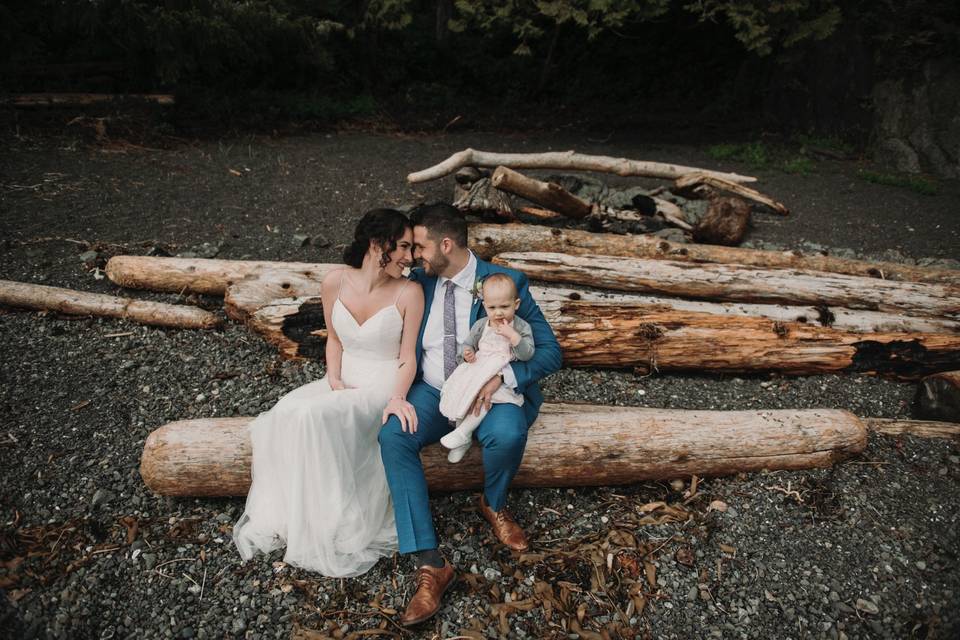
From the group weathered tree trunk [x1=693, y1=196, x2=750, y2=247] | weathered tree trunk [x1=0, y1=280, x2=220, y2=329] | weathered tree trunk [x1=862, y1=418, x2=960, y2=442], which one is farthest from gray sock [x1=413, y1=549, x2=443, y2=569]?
weathered tree trunk [x1=693, y1=196, x2=750, y2=247]

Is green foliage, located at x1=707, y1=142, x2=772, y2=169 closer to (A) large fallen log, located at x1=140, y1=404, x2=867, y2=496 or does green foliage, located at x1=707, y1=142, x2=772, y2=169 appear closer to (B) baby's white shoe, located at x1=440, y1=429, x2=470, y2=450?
(A) large fallen log, located at x1=140, y1=404, x2=867, y2=496

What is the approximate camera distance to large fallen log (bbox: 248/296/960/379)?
17.0 feet

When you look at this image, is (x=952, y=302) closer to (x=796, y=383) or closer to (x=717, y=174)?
(x=796, y=383)

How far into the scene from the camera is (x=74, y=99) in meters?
10.6

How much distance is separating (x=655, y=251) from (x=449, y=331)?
388cm

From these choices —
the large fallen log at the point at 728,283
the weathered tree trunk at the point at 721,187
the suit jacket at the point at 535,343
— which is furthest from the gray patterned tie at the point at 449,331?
the weathered tree trunk at the point at 721,187

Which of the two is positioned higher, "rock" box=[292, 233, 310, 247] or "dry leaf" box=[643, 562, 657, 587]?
"rock" box=[292, 233, 310, 247]

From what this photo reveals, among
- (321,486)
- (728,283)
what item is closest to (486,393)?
(321,486)

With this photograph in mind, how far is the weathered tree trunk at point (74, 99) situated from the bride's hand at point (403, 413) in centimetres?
1008

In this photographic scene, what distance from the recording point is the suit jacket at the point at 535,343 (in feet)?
12.0

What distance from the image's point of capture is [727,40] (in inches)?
613

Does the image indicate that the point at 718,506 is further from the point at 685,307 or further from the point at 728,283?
the point at 728,283

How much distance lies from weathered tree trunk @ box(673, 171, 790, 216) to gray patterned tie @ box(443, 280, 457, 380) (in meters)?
6.47

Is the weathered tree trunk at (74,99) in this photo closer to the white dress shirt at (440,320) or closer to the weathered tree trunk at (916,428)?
the white dress shirt at (440,320)
